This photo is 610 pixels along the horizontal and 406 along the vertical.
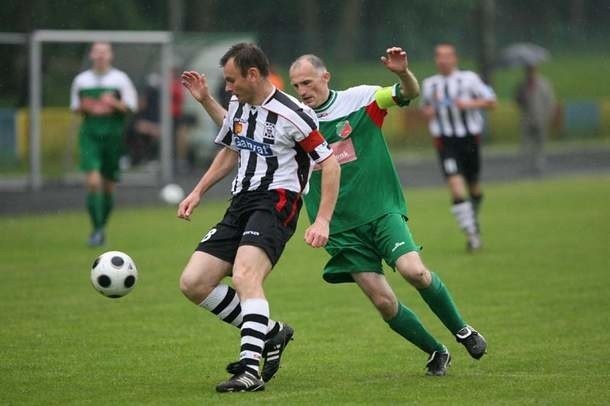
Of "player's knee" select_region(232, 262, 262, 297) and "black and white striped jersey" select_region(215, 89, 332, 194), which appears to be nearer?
"player's knee" select_region(232, 262, 262, 297)

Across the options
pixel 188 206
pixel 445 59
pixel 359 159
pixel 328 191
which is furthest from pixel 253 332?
pixel 445 59

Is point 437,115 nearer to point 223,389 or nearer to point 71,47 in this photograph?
point 223,389

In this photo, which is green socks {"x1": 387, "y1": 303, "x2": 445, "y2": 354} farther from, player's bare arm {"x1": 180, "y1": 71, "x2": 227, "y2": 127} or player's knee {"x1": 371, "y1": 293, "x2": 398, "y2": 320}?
player's bare arm {"x1": 180, "y1": 71, "x2": 227, "y2": 127}

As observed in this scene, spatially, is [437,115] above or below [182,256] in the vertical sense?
above

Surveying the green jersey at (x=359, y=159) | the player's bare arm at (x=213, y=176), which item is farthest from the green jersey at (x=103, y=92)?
the player's bare arm at (x=213, y=176)

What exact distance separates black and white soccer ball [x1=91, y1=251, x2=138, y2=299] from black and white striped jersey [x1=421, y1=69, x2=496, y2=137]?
7874mm

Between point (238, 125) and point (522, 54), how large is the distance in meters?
25.7

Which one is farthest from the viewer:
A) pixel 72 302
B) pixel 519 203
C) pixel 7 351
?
pixel 519 203

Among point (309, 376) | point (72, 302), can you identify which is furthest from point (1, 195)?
point (309, 376)

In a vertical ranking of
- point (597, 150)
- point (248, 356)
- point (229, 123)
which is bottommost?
point (597, 150)

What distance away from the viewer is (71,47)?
24.6 meters

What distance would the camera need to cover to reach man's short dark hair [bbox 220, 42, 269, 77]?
24.3 ft

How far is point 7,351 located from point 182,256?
20.2ft

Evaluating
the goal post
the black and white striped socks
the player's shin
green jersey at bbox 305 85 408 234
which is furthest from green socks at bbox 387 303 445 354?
the goal post
